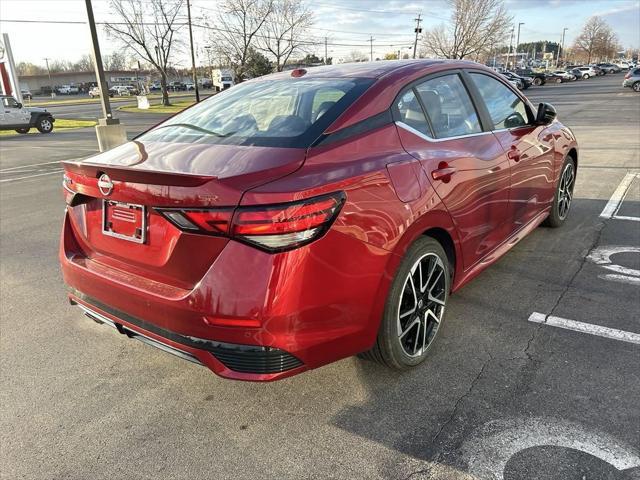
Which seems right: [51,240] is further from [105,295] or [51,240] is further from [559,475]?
[559,475]

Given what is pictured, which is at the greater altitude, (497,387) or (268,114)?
(268,114)

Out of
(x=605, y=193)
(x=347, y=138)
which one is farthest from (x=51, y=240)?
(x=605, y=193)

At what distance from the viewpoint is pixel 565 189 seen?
5.36m

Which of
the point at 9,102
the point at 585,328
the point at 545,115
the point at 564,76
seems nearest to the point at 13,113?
the point at 9,102

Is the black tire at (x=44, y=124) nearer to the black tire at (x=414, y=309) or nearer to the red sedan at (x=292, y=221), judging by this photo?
the red sedan at (x=292, y=221)

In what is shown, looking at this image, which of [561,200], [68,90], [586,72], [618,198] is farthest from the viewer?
[68,90]

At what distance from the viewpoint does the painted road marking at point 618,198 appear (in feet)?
19.2

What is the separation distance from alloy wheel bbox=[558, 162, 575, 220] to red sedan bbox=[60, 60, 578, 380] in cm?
222

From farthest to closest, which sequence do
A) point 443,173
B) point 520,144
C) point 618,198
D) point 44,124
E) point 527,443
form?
point 44,124 → point 618,198 → point 520,144 → point 443,173 → point 527,443

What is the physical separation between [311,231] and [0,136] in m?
25.2

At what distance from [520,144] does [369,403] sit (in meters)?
2.48

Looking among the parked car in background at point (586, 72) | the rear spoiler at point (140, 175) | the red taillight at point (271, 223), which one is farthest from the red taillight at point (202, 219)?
the parked car in background at point (586, 72)

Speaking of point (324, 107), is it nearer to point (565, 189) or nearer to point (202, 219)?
point (202, 219)

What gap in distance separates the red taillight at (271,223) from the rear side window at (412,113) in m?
0.99
